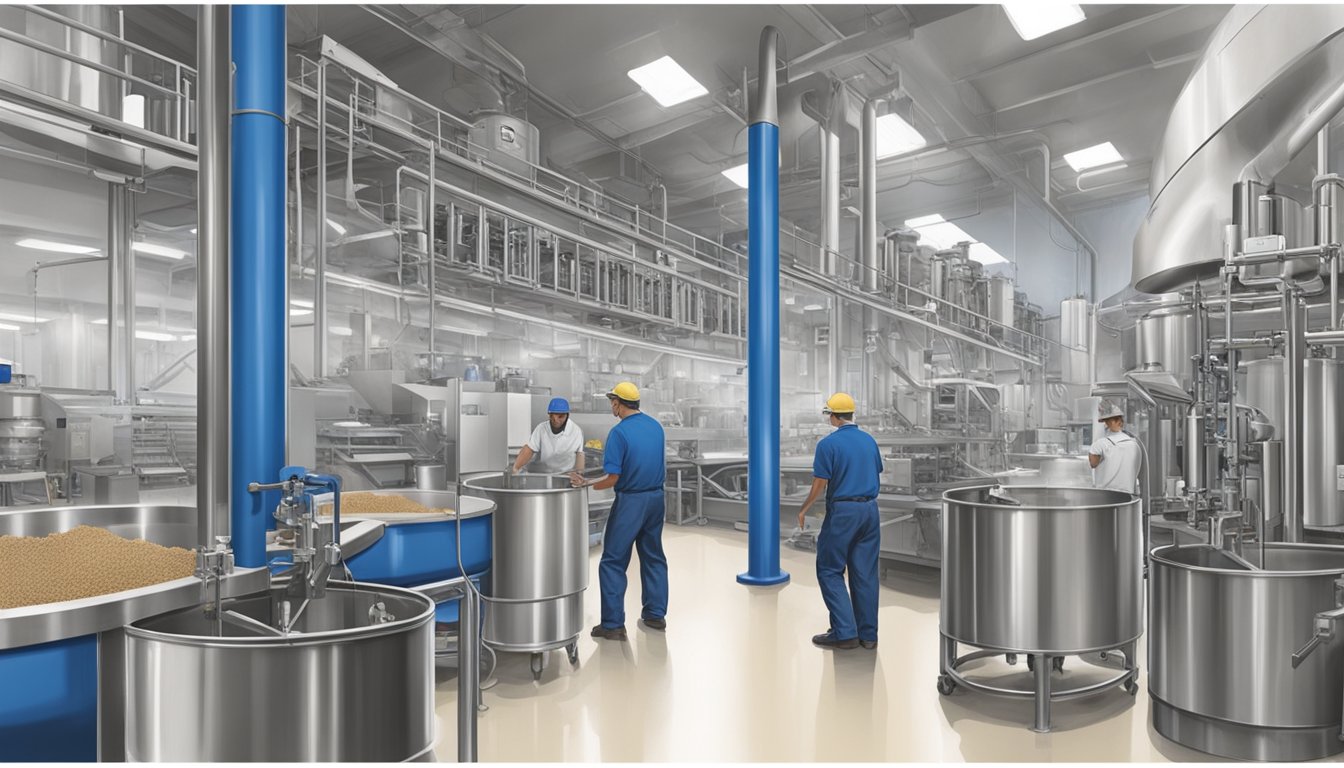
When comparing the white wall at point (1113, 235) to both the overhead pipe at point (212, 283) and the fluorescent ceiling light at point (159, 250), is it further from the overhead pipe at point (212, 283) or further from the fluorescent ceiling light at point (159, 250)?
the overhead pipe at point (212, 283)

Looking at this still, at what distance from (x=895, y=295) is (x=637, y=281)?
2.72 meters

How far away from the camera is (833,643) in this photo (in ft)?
12.4

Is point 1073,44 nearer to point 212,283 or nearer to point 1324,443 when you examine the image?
point 1324,443

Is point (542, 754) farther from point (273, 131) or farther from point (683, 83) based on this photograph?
point (683, 83)

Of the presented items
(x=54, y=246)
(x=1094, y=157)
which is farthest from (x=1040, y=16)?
(x=54, y=246)

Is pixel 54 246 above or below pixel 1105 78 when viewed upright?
below

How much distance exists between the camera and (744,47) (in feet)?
20.7

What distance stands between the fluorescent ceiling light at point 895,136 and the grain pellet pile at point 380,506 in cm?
587

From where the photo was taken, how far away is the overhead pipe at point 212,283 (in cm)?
158

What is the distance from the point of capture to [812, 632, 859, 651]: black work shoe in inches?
148

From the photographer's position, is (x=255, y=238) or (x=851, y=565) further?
(x=851, y=565)

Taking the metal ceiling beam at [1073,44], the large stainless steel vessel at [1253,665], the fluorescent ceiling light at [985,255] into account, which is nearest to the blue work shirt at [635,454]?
the large stainless steel vessel at [1253,665]

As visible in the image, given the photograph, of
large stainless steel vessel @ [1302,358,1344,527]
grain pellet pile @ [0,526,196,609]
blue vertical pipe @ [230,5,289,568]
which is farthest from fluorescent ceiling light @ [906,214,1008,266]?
grain pellet pile @ [0,526,196,609]

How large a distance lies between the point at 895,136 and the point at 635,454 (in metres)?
5.08
